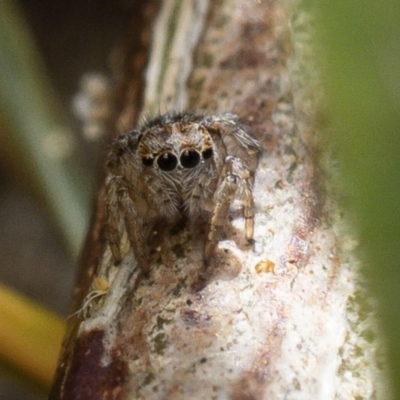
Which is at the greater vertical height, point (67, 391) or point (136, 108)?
point (136, 108)

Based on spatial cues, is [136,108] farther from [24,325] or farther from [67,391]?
[67,391]

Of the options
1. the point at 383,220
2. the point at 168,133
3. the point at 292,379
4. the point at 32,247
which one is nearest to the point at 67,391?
the point at 292,379

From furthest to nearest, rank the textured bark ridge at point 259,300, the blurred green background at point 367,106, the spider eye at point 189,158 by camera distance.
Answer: the spider eye at point 189,158
the textured bark ridge at point 259,300
the blurred green background at point 367,106

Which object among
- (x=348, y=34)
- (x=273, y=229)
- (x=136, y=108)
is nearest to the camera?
(x=348, y=34)

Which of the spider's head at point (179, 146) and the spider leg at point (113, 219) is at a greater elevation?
the spider's head at point (179, 146)

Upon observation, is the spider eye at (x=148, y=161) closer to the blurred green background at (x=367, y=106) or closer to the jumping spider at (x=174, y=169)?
the jumping spider at (x=174, y=169)

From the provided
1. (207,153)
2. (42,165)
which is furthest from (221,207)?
(42,165)

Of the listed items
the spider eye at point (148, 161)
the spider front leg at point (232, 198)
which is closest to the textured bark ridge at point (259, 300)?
the spider front leg at point (232, 198)

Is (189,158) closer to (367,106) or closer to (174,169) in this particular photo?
(174,169)
